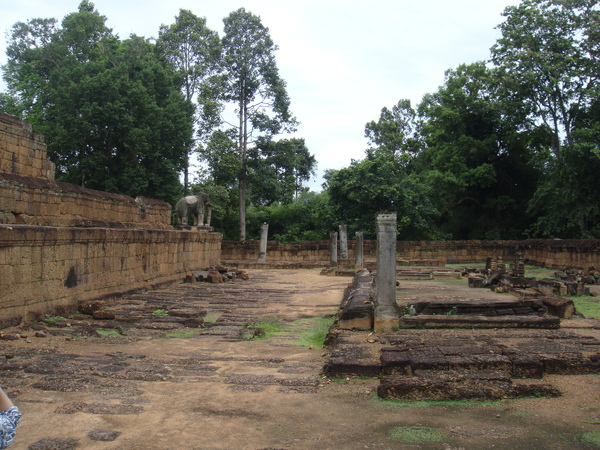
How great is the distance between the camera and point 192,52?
113 ft

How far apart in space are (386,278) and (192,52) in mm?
30117

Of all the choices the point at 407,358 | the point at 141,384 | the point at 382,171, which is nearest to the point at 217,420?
the point at 141,384

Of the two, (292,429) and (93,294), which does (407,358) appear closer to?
(292,429)

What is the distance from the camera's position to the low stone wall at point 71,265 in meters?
8.15

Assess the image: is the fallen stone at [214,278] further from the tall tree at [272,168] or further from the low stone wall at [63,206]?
the tall tree at [272,168]

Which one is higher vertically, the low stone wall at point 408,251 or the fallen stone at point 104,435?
the low stone wall at point 408,251

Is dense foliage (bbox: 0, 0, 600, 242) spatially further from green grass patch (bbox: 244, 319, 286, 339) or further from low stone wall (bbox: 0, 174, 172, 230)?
green grass patch (bbox: 244, 319, 286, 339)

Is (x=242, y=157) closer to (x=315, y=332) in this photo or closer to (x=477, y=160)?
(x=477, y=160)

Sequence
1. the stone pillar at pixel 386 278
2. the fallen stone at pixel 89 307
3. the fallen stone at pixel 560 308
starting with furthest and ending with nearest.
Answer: the fallen stone at pixel 89 307
the fallen stone at pixel 560 308
the stone pillar at pixel 386 278

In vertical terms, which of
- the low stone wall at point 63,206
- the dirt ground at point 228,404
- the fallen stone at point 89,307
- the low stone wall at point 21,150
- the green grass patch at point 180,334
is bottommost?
the green grass patch at point 180,334

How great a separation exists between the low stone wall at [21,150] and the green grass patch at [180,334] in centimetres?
713

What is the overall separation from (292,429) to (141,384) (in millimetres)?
2049

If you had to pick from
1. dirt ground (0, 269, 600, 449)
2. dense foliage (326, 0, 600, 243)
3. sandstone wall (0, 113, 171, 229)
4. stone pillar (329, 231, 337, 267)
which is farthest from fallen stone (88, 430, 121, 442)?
dense foliage (326, 0, 600, 243)

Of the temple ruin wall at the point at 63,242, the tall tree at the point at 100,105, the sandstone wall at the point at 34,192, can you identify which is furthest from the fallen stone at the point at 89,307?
the tall tree at the point at 100,105
